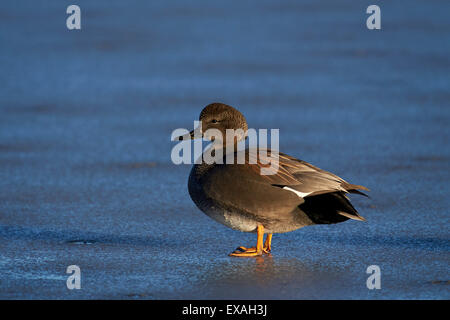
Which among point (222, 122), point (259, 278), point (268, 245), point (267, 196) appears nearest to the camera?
point (259, 278)

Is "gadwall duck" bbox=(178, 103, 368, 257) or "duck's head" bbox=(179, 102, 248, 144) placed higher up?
"duck's head" bbox=(179, 102, 248, 144)

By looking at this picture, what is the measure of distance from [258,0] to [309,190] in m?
8.53

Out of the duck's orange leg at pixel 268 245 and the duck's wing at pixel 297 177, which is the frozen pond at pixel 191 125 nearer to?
the duck's orange leg at pixel 268 245

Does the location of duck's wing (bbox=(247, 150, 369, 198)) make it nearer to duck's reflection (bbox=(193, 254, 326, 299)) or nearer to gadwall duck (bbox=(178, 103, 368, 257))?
gadwall duck (bbox=(178, 103, 368, 257))

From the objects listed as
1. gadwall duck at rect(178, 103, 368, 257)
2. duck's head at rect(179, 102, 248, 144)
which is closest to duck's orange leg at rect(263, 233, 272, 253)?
gadwall duck at rect(178, 103, 368, 257)

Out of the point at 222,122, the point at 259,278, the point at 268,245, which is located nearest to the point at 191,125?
the point at 222,122

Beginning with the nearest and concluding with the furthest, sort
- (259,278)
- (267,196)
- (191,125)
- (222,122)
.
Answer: (259,278) < (267,196) < (222,122) < (191,125)

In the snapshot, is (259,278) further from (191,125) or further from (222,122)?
(191,125)

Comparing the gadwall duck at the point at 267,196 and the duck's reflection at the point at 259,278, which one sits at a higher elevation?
the gadwall duck at the point at 267,196

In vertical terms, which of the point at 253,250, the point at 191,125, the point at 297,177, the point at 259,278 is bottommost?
the point at 259,278

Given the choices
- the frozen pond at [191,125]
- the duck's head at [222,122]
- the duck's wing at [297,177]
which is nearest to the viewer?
the frozen pond at [191,125]

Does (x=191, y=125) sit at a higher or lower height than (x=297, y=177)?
higher

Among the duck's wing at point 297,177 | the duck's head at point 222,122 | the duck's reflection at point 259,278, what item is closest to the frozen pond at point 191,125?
the duck's reflection at point 259,278

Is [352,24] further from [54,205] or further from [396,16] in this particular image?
[54,205]
